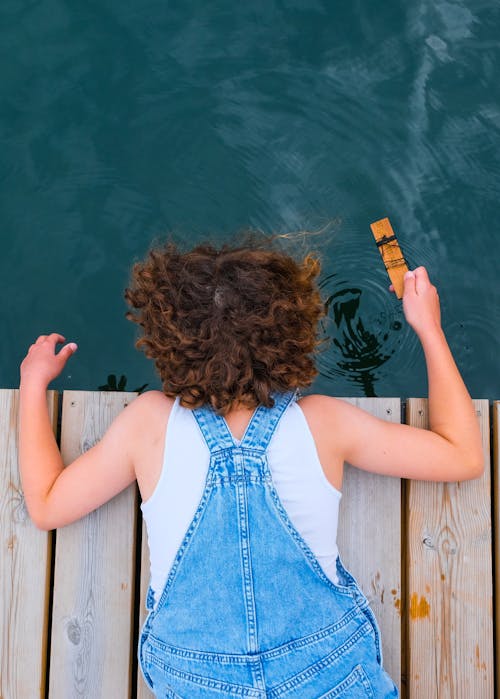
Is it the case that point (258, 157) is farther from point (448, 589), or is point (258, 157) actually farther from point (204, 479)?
point (448, 589)

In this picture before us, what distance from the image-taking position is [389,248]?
1785 millimetres

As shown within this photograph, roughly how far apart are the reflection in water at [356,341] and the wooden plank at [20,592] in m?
0.85

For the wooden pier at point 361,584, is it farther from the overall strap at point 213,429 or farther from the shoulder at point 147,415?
the overall strap at point 213,429

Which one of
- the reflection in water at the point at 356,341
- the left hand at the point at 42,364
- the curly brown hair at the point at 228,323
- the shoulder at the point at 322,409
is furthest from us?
the reflection in water at the point at 356,341

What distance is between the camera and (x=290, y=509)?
1.35 metres

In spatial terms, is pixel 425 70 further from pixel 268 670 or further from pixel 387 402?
pixel 268 670

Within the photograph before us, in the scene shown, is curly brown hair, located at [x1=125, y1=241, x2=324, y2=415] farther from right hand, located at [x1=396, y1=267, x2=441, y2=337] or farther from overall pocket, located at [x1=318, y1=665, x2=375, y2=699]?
overall pocket, located at [x1=318, y1=665, x2=375, y2=699]

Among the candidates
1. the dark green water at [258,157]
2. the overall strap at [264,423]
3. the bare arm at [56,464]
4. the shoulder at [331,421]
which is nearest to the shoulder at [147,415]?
the bare arm at [56,464]

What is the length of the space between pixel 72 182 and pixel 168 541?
1.13m

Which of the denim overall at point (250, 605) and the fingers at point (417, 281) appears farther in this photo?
the fingers at point (417, 281)

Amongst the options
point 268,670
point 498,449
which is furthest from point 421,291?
point 268,670

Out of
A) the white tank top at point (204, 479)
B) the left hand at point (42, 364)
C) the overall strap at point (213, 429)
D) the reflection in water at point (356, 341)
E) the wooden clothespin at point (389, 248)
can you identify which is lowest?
the white tank top at point (204, 479)

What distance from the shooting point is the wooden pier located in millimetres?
1594

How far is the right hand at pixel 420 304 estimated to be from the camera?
158 centimetres
